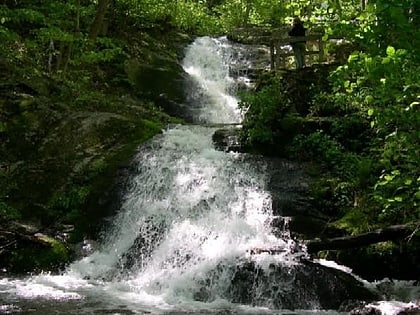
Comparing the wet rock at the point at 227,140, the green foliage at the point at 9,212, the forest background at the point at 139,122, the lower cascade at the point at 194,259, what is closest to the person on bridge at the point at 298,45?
the forest background at the point at 139,122

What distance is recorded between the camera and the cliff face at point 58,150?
11320mm

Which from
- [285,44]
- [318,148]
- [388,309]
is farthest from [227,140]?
[388,309]

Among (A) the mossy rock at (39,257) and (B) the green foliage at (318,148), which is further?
(B) the green foliage at (318,148)

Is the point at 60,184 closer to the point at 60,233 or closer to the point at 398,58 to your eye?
the point at 60,233

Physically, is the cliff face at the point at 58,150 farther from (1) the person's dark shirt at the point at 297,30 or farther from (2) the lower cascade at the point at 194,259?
(1) the person's dark shirt at the point at 297,30

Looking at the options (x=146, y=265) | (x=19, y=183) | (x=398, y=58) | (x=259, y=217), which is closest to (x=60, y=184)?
(x=19, y=183)

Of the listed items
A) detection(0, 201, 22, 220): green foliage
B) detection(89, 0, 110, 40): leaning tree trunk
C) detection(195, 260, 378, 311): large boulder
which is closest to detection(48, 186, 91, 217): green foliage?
detection(0, 201, 22, 220): green foliage

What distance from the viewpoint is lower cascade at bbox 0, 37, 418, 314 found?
820cm

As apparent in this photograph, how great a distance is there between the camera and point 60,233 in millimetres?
11227

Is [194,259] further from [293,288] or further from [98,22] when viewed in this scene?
[98,22]

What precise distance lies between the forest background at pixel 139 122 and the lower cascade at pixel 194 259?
0.82m

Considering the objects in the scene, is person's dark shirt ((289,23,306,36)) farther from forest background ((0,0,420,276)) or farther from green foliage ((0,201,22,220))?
green foliage ((0,201,22,220))

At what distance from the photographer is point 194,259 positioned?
961cm

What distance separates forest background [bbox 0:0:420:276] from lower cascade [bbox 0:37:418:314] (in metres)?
0.82
